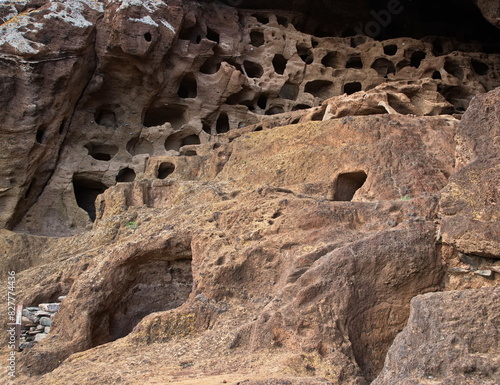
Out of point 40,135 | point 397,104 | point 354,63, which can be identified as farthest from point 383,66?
point 40,135

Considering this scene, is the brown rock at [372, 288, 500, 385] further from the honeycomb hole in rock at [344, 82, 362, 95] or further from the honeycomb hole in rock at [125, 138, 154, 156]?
the honeycomb hole in rock at [344, 82, 362, 95]

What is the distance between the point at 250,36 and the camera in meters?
20.8

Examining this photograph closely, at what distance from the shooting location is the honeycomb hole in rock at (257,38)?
829 inches

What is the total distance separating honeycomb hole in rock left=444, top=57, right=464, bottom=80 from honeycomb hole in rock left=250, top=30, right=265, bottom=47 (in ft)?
24.4

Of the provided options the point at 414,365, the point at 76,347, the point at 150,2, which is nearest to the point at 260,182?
the point at 76,347

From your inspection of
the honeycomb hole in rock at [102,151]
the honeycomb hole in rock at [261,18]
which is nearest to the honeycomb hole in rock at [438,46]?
the honeycomb hole in rock at [261,18]

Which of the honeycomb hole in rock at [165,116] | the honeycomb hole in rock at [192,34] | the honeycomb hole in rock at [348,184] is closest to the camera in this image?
the honeycomb hole in rock at [348,184]

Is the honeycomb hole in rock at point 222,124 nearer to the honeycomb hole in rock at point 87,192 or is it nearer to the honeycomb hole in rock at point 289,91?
the honeycomb hole in rock at point 289,91

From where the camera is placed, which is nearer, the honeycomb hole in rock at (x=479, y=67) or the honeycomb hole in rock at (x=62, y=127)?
the honeycomb hole in rock at (x=62, y=127)

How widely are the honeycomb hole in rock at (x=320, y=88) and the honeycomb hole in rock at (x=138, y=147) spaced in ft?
23.1

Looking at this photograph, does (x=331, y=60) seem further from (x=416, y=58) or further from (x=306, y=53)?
(x=416, y=58)

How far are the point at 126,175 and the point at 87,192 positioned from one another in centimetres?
176

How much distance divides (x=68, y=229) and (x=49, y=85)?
4549 mm

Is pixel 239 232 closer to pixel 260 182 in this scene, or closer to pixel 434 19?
pixel 260 182
